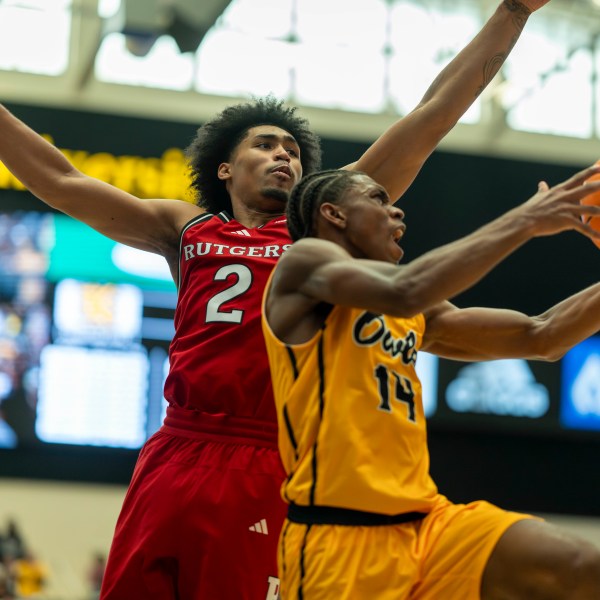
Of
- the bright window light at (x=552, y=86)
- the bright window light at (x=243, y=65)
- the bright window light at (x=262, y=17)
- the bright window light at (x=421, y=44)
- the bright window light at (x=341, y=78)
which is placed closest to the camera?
the bright window light at (x=243, y=65)

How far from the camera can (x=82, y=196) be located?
5.15m

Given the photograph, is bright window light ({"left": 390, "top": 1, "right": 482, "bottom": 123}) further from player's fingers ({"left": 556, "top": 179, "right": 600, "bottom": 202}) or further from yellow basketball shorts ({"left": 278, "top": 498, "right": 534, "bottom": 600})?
yellow basketball shorts ({"left": 278, "top": 498, "right": 534, "bottom": 600})

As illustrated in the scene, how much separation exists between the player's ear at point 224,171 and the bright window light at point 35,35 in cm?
1005

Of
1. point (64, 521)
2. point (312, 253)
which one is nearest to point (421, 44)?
point (64, 521)

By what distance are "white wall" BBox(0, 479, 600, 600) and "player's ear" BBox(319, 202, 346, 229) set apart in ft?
30.5

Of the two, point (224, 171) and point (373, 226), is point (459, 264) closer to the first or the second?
point (373, 226)

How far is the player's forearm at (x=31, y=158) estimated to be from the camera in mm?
5086

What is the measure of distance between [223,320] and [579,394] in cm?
1006

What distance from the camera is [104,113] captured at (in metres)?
13.6

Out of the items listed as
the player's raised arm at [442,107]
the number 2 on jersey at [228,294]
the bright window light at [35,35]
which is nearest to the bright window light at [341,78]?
the bright window light at [35,35]

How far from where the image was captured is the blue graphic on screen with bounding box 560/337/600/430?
1416 cm

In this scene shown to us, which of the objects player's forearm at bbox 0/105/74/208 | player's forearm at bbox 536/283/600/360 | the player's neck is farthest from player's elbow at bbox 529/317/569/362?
player's forearm at bbox 0/105/74/208

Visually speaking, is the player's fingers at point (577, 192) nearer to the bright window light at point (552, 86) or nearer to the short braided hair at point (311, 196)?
the short braided hair at point (311, 196)

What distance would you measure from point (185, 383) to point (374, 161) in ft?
4.03
